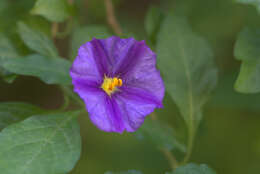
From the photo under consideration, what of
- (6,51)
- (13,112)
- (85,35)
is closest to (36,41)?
(6,51)

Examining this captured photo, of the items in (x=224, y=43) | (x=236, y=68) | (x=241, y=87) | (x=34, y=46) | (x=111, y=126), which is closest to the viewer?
(x=111, y=126)

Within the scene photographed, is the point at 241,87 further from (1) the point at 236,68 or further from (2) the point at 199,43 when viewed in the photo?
(1) the point at 236,68

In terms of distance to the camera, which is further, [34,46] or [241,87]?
[34,46]

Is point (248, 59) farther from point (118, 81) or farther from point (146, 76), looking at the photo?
point (118, 81)

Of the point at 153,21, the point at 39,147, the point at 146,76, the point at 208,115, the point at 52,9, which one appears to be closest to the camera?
the point at 39,147

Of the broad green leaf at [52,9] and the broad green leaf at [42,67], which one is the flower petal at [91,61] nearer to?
the broad green leaf at [42,67]

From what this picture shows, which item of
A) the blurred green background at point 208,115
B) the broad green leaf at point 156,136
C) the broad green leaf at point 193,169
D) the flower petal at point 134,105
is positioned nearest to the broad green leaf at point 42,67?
the flower petal at point 134,105

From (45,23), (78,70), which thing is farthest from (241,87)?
(45,23)
